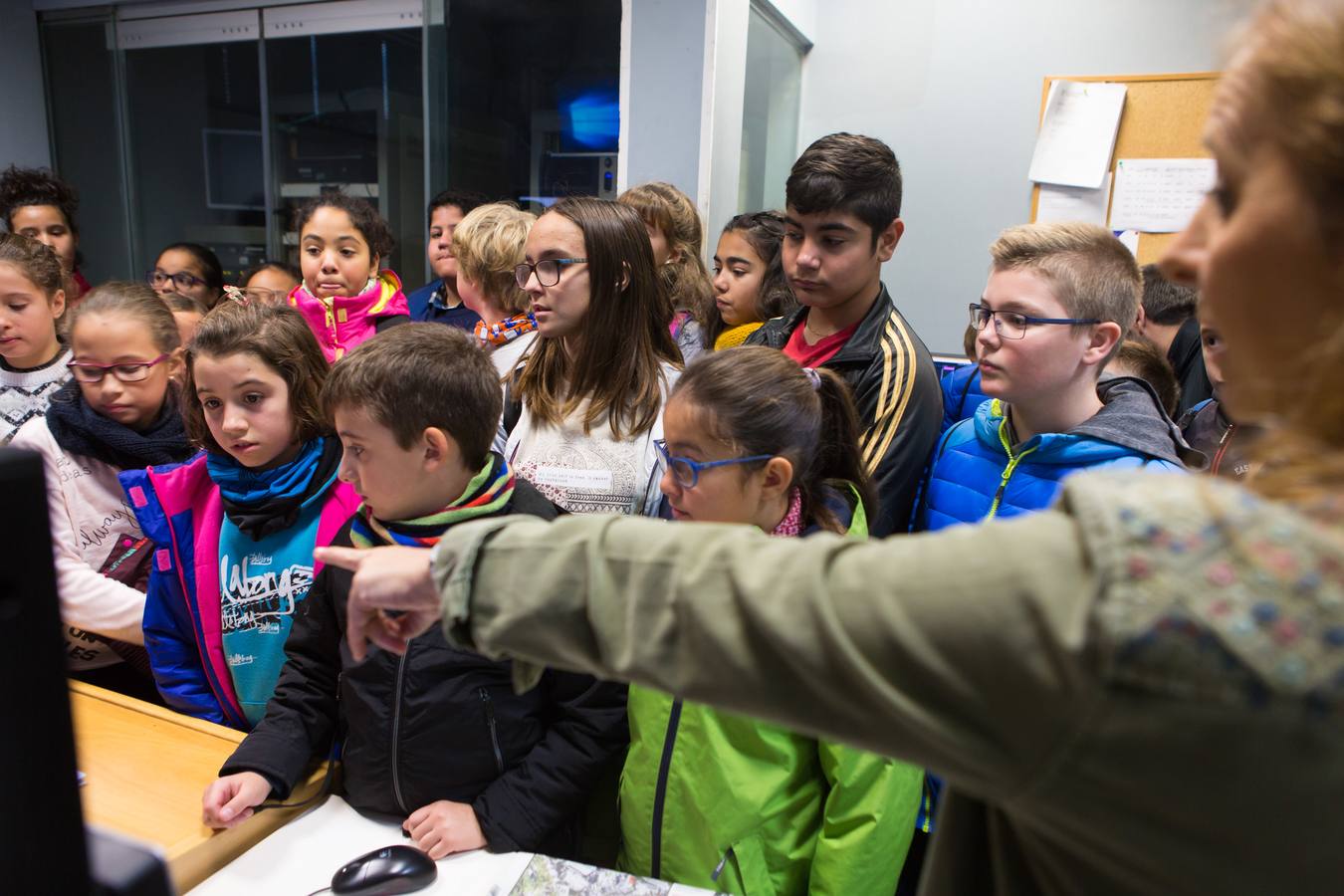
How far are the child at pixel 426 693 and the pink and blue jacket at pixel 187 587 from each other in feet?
0.85

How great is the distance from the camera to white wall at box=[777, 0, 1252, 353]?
321 cm

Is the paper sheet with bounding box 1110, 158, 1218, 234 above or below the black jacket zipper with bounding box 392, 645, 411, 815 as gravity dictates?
above

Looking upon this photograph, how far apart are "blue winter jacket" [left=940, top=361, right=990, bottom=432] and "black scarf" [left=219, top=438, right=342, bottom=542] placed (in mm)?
1591

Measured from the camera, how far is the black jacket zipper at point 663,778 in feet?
4.01

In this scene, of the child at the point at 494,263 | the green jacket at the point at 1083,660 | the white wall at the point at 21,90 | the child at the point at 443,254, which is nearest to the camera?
the green jacket at the point at 1083,660

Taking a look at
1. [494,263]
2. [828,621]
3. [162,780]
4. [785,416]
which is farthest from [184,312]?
[828,621]

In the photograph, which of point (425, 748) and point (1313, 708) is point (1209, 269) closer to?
point (1313, 708)

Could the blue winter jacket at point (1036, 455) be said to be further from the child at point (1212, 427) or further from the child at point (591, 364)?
the child at point (591, 364)

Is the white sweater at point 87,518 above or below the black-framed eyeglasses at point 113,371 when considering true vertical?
below

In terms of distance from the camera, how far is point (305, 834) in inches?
43.0

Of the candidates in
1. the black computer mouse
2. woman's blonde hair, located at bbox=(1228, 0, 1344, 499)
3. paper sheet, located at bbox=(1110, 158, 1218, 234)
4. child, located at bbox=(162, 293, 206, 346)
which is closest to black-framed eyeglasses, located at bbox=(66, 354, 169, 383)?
child, located at bbox=(162, 293, 206, 346)

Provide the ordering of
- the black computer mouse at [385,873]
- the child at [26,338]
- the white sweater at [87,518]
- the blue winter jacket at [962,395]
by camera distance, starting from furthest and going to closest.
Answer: the blue winter jacket at [962,395] → the child at [26,338] → the white sweater at [87,518] → the black computer mouse at [385,873]

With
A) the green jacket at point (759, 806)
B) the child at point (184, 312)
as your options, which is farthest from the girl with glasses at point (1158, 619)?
the child at point (184, 312)

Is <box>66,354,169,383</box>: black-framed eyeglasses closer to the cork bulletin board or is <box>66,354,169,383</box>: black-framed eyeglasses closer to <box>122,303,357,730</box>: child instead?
<box>122,303,357,730</box>: child
